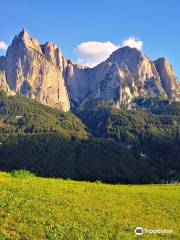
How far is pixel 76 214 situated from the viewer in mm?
34062

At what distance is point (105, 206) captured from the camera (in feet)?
132

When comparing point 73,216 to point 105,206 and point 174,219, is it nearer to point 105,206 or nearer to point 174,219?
point 105,206

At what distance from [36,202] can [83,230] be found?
25.1ft

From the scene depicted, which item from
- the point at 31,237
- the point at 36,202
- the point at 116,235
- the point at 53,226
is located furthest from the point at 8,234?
the point at 36,202

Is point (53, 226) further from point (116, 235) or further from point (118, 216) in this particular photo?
point (118, 216)

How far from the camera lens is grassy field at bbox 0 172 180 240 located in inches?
1126

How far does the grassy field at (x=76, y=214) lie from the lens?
93.8 ft

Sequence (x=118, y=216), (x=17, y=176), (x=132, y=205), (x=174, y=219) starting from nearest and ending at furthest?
1. (x=118, y=216)
2. (x=174, y=219)
3. (x=132, y=205)
4. (x=17, y=176)

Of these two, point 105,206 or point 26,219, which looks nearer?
point 26,219

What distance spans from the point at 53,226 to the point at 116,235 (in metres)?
4.21

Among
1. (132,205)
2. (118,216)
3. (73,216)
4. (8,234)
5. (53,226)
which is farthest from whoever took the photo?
(132,205)

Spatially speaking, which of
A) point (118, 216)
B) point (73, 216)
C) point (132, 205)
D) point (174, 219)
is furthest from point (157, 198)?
point (73, 216)

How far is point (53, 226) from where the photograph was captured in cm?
2956

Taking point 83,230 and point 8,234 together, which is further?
point 83,230
